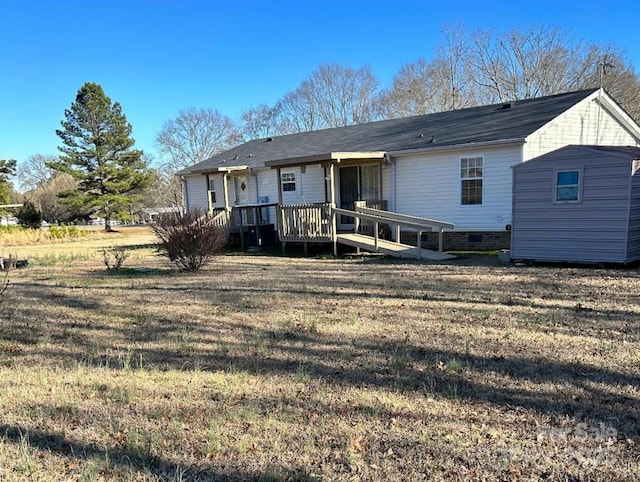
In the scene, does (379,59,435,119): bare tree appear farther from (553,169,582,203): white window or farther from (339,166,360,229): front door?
(553,169,582,203): white window

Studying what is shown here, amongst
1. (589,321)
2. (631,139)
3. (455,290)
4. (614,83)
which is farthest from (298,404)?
(614,83)

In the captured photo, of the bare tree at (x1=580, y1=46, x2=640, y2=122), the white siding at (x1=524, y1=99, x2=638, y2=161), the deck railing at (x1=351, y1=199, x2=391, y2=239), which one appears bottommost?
the deck railing at (x1=351, y1=199, x2=391, y2=239)

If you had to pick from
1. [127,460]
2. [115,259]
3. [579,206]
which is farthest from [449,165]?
[127,460]

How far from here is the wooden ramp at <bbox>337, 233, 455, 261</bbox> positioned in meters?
11.1

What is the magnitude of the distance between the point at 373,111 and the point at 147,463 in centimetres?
4003

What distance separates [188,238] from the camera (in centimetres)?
933

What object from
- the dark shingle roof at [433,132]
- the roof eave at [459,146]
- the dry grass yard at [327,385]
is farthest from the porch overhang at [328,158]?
the dry grass yard at [327,385]

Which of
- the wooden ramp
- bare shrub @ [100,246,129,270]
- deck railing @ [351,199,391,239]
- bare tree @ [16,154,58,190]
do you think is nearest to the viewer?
bare shrub @ [100,246,129,270]

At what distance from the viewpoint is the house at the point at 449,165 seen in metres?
12.2

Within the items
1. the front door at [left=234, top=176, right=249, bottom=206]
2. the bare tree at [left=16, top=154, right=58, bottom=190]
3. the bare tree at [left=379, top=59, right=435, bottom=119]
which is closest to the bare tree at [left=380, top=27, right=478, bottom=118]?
the bare tree at [left=379, top=59, right=435, bottom=119]

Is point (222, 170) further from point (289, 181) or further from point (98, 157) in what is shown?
point (98, 157)

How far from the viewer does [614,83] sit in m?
28.8

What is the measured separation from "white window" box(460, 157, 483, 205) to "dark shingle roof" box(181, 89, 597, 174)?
0.60 metres

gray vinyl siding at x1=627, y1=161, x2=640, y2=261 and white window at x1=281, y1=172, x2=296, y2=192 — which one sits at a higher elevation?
white window at x1=281, y1=172, x2=296, y2=192
